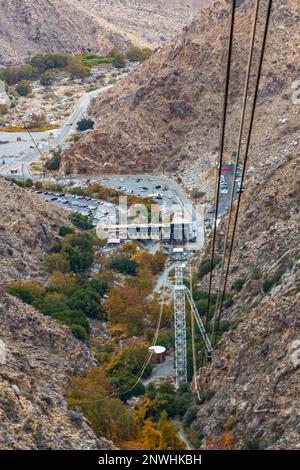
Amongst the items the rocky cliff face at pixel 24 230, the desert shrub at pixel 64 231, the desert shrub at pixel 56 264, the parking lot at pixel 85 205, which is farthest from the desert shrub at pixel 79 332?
the parking lot at pixel 85 205

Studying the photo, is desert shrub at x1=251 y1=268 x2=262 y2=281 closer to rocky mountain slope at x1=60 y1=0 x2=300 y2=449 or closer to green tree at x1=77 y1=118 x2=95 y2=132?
rocky mountain slope at x1=60 y1=0 x2=300 y2=449

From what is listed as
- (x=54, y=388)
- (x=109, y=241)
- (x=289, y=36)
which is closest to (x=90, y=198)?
(x=109, y=241)

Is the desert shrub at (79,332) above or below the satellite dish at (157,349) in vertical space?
above

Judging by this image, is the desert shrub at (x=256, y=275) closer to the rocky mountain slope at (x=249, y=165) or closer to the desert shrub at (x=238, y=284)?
the rocky mountain slope at (x=249, y=165)

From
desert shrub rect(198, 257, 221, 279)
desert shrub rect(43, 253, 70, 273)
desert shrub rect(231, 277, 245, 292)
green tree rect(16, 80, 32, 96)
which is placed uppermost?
desert shrub rect(231, 277, 245, 292)

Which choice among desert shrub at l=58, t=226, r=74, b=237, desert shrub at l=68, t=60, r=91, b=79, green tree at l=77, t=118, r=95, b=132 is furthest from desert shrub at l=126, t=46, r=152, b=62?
desert shrub at l=58, t=226, r=74, b=237

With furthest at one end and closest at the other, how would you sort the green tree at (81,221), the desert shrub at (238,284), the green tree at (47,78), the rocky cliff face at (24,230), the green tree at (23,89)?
the green tree at (47,78)
the green tree at (23,89)
the green tree at (81,221)
the rocky cliff face at (24,230)
the desert shrub at (238,284)

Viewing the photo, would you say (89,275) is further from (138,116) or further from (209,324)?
(138,116)
